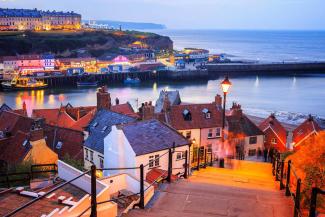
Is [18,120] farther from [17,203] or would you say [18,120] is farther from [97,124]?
[17,203]

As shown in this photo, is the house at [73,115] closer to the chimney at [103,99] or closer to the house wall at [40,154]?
the chimney at [103,99]

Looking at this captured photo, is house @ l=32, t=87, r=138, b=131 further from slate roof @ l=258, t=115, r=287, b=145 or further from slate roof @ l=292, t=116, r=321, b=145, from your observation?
slate roof @ l=292, t=116, r=321, b=145

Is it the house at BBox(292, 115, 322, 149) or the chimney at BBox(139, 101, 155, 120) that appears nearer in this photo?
the chimney at BBox(139, 101, 155, 120)

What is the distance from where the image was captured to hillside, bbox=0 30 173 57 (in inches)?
5571

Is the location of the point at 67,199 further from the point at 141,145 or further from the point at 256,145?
the point at 256,145

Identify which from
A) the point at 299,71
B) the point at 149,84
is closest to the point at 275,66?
the point at 299,71

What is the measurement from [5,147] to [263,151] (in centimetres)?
2041

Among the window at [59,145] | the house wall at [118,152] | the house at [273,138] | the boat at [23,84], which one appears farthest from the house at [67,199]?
the boat at [23,84]

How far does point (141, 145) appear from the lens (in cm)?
2030

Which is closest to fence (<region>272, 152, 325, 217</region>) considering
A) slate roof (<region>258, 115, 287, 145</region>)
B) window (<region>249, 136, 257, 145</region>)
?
window (<region>249, 136, 257, 145</region>)

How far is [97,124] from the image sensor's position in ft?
85.4

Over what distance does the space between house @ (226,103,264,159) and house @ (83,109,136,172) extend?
A: 10706 mm

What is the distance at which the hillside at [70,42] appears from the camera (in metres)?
142

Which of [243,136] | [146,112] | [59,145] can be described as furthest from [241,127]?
[59,145]
